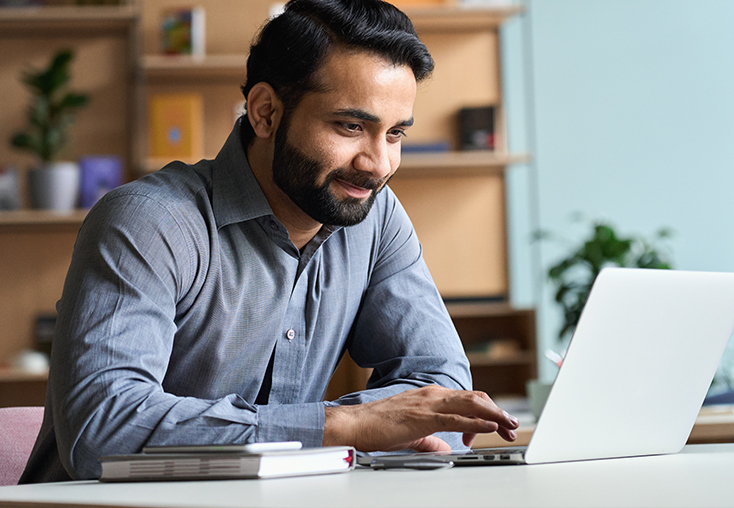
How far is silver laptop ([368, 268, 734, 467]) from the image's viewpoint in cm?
75

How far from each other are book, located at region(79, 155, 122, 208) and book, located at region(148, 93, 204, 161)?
18cm

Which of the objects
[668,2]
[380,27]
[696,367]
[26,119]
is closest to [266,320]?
[380,27]

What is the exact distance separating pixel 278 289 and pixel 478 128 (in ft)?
7.53

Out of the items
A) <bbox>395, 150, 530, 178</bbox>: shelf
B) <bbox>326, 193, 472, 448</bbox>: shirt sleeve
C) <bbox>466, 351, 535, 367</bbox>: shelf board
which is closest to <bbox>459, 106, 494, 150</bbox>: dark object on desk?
<bbox>395, 150, 530, 178</bbox>: shelf

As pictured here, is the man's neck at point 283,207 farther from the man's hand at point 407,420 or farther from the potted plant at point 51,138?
the potted plant at point 51,138

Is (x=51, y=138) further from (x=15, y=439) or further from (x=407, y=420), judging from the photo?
(x=407, y=420)

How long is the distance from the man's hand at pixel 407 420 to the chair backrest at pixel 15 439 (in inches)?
20.6

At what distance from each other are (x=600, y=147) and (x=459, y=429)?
2.80 metres

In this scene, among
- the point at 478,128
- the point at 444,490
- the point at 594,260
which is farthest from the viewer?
the point at 478,128

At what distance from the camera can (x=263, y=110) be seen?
1300mm

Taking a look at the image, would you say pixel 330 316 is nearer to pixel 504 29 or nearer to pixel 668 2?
pixel 504 29

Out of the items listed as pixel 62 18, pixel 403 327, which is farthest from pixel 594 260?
pixel 62 18

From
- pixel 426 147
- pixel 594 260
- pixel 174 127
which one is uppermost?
pixel 174 127

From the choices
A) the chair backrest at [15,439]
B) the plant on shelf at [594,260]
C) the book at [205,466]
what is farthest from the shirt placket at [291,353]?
the plant on shelf at [594,260]
